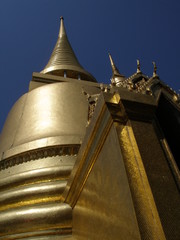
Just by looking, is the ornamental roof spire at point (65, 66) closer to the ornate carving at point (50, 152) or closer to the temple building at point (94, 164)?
the temple building at point (94, 164)

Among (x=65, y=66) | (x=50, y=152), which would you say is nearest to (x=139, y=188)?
(x=50, y=152)

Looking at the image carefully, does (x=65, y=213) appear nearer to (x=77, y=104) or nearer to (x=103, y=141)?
(x=103, y=141)

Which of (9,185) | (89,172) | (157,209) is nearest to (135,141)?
(157,209)

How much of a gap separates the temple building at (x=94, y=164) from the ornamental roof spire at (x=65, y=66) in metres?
2.40

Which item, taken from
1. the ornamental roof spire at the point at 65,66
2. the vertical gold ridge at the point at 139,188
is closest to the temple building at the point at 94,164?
the vertical gold ridge at the point at 139,188

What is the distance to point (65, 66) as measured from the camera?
602cm

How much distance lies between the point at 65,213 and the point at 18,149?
34.6 inches

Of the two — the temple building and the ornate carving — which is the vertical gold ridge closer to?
the temple building

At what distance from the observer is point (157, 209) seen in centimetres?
93

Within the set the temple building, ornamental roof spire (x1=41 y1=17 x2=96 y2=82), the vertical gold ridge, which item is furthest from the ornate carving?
ornamental roof spire (x1=41 y1=17 x2=96 y2=82)

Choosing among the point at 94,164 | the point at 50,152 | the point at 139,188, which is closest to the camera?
the point at 139,188

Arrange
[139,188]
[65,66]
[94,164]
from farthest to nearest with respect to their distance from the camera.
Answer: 1. [65,66]
2. [94,164]
3. [139,188]

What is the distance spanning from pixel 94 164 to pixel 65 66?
15.9 feet

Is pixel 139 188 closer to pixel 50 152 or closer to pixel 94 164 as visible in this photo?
pixel 94 164
